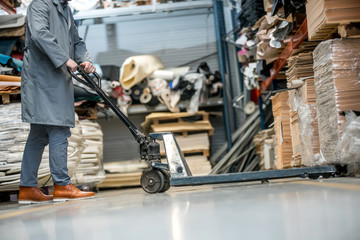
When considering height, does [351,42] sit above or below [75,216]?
above

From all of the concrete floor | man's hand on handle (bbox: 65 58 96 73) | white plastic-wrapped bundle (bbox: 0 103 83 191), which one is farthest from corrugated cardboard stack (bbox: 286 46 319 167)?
white plastic-wrapped bundle (bbox: 0 103 83 191)

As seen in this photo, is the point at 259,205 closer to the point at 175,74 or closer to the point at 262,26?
the point at 262,26

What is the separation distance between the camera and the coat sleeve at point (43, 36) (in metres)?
3.86

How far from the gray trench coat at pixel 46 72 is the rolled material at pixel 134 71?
169 inches

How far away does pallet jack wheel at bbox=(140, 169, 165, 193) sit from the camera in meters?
3.90

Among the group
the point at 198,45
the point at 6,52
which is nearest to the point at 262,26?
the point at 6,52

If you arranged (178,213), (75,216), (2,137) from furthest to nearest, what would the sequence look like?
1. (2,137)
2. (75,216)
3. (178,213)

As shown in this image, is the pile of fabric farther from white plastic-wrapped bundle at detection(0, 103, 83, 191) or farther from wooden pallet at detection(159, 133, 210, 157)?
white plastic-wrapped bundle at detection(0, 103, 83, 191)

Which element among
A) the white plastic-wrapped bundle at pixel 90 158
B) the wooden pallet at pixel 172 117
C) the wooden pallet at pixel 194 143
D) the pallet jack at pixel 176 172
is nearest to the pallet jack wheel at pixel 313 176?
the pallet jack at pixel 176 172

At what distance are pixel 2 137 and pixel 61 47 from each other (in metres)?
1.61

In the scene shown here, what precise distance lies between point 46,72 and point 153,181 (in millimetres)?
1373

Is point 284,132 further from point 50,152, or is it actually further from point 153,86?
point 153,86

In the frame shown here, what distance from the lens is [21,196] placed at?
13.6ft

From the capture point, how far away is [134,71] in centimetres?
850
